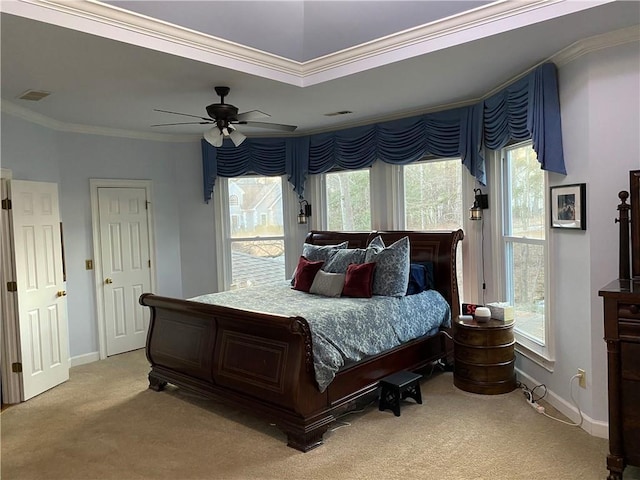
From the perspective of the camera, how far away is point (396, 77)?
374 cm

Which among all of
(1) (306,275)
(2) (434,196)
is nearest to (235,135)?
(1) (306,275)

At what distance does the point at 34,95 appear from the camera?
3.94m

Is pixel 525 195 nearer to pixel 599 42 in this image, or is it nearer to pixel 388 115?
pixel 599 42

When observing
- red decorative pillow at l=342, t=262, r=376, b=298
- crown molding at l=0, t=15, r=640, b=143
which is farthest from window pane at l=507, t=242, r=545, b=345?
crown molding at l=0, t=15, r=640, b=143

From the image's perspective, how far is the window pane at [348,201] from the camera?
18.6ft

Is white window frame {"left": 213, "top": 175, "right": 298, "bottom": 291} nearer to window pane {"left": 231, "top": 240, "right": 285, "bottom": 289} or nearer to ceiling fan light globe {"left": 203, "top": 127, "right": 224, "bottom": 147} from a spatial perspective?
window pane {"left": 231, "top": 240, "right": 285, "bottom": 289}

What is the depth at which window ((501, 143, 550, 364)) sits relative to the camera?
383cm

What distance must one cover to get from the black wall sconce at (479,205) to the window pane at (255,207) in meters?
2.60

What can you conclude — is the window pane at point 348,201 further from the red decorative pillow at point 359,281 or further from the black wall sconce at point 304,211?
the red decorative pillow at point 359,281

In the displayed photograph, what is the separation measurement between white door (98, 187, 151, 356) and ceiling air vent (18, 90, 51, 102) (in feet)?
4.74

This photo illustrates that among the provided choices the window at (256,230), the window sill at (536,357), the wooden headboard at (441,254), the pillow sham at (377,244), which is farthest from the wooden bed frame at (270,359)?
the window at (256,230)

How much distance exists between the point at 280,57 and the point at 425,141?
193 cm

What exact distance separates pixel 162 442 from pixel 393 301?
81.0 inches

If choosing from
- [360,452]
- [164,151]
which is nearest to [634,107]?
[360,452]
